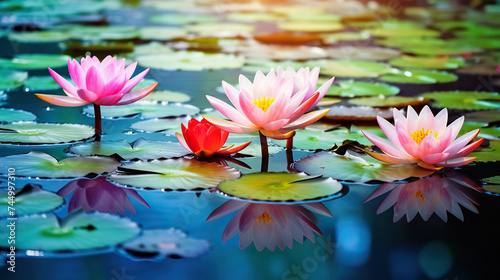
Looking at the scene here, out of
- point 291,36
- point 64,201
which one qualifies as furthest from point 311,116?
point 291,36

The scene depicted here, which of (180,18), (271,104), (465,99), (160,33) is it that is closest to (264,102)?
(271,104)

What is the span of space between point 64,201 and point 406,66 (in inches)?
85.3

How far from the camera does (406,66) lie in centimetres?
292

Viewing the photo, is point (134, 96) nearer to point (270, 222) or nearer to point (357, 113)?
point (270, 222)

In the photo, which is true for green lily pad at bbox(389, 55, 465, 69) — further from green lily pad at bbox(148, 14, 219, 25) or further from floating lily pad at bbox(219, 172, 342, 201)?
green lily pad at bbox(148, 14, 219, 25)

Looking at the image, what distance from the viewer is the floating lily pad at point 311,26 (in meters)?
4.32

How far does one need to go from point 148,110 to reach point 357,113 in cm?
74

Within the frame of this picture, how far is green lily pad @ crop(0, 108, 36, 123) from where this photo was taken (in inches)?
71.0

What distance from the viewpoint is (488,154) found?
5.24ft

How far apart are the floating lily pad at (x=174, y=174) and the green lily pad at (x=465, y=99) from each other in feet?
3.76

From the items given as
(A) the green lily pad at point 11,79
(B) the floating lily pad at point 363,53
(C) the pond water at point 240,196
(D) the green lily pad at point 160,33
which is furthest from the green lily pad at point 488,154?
(D) the green lily pad at point 160,33

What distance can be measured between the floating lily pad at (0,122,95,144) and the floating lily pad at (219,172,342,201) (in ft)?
1.85

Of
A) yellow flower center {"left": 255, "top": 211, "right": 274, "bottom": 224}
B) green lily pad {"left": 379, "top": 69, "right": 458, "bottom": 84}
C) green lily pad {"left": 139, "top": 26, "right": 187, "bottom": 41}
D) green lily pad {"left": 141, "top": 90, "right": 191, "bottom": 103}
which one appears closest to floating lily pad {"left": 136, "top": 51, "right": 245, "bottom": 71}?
green lily pad {"left": 141, "top": 90, "right": 191, "bottom": 103}

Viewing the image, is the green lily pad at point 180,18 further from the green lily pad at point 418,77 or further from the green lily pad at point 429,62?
the green lily pad at point 418,77
